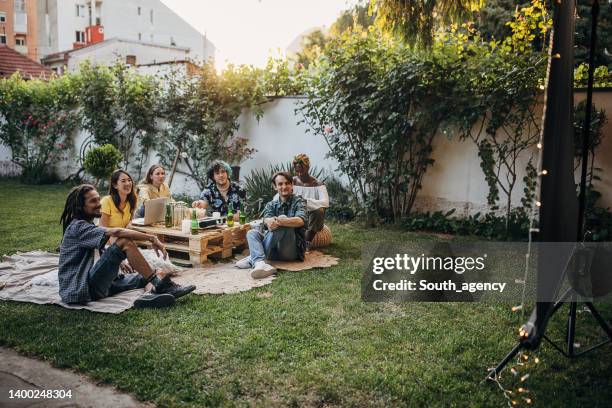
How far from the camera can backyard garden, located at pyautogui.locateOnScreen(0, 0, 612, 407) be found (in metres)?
2.87

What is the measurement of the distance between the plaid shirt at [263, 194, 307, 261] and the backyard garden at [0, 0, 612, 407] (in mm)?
449

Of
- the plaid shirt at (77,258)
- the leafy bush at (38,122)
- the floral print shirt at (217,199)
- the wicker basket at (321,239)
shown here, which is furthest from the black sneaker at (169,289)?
the leafy bush at (38,122)

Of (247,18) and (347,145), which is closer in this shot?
(247,18)

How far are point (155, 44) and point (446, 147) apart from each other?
1588cm

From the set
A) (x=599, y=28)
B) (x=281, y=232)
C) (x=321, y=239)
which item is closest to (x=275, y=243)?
(x=281, y=232)

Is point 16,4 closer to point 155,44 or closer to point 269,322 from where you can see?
point 155,44

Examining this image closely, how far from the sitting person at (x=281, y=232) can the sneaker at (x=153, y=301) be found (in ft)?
4.29

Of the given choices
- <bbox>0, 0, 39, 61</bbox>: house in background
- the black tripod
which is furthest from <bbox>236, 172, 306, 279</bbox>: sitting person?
<bbox>0, 0, 39, 61</bbox>: house in background

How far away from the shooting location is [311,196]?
629 centimetres

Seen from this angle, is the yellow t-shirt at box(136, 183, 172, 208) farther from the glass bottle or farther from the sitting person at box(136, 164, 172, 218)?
the glass bottle

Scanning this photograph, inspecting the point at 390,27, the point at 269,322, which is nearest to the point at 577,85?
the point at 390,27

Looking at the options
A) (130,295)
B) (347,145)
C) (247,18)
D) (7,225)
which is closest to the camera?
(130,295)

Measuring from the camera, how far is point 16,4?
20.3 m

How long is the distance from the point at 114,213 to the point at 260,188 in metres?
3.70
